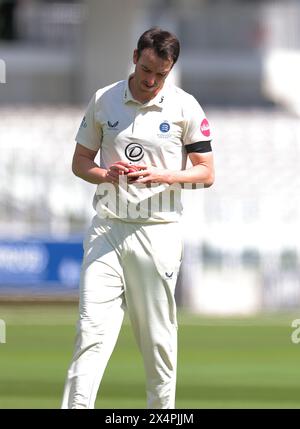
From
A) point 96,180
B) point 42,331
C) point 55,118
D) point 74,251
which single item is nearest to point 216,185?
point 55,118

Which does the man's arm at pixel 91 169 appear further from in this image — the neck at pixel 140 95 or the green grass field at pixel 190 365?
the green grass field at pixel 190 365

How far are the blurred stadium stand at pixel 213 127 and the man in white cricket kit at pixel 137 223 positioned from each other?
1961 cm

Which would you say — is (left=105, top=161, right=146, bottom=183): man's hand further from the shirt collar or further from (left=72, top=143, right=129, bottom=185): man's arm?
the shirt collar

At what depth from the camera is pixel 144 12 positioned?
38.9 metres

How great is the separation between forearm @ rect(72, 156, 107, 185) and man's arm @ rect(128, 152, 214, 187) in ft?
0.76

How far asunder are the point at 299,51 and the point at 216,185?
8504 mm

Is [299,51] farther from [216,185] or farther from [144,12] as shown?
[216,185]

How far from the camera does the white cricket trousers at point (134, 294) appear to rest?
8.16 m

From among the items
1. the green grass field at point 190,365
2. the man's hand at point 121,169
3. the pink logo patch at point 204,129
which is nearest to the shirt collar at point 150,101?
the pink logo patch at point 204,129

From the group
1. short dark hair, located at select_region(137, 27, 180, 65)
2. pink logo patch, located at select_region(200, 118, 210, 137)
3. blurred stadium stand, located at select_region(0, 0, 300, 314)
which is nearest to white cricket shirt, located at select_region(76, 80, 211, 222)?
pink logo patch, located at select_region(200, 118, 210, 137)

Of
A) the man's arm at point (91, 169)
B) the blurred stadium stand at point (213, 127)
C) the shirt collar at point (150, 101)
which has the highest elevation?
the blurred stadium stand at point (213, 127)

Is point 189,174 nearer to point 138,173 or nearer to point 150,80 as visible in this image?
point 138,173

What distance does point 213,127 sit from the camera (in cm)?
3450

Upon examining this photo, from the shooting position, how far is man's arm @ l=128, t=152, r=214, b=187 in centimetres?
802
